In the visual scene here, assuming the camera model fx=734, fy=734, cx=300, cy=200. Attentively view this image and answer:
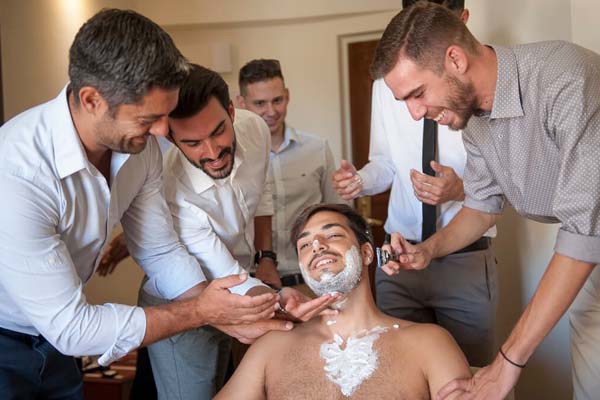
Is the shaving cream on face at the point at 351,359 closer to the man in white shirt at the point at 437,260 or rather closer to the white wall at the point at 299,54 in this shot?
the man in white shirt at the point at 437,260

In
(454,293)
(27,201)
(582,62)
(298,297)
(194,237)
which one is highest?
(582,62)

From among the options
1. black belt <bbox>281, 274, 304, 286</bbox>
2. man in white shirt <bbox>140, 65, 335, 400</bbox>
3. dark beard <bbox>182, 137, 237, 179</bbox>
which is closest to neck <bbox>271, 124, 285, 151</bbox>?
black belt <bbox>281, 274, 304, 286</bbox>

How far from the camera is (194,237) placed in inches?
97.3

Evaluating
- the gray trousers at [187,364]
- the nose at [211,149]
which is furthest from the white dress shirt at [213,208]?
the gray trousers at [187,364]

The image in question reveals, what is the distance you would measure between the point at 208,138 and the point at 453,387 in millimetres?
1055

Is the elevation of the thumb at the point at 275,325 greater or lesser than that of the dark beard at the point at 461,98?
lesser

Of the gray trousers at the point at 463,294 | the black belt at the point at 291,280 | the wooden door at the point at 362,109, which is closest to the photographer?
the gray trousers at the point at 463,294

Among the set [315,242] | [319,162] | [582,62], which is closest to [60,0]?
[319,162]

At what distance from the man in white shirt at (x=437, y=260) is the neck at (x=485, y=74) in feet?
2.13

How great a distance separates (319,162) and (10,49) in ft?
5.53

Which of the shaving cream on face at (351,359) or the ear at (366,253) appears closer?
the shaving cream on face at (351,359)

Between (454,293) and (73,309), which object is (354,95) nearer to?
(454,293)

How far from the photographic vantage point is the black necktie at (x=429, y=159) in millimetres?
2770

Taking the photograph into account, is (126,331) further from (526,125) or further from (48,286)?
(526,125)
